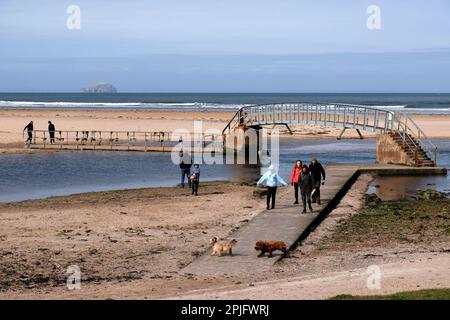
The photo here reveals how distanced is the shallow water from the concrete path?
415 centimetres

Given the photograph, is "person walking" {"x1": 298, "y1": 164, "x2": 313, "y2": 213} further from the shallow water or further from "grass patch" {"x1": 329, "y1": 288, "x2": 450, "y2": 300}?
"grass patch" {"x1": 329, "y1": 288, "x2": 450, "y2": 300}

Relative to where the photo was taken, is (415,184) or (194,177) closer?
(194,177)

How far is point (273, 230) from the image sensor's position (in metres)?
18.1

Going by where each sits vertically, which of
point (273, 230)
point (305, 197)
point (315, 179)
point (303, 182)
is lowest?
point (273, 230)

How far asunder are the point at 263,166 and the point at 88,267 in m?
22.8

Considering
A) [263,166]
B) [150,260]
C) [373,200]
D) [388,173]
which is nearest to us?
[150,260]

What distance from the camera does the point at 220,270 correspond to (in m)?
14.5

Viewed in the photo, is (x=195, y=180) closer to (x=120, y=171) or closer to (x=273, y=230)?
(x=273, y=230)

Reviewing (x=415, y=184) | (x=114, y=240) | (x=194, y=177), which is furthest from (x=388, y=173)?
(x=114, y=240)

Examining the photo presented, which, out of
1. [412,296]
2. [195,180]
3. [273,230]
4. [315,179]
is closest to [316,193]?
[315,179]

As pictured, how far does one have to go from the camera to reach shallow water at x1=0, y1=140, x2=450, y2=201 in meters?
28.6

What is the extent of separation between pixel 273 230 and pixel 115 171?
1689 cm

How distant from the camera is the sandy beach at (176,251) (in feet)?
42.7
